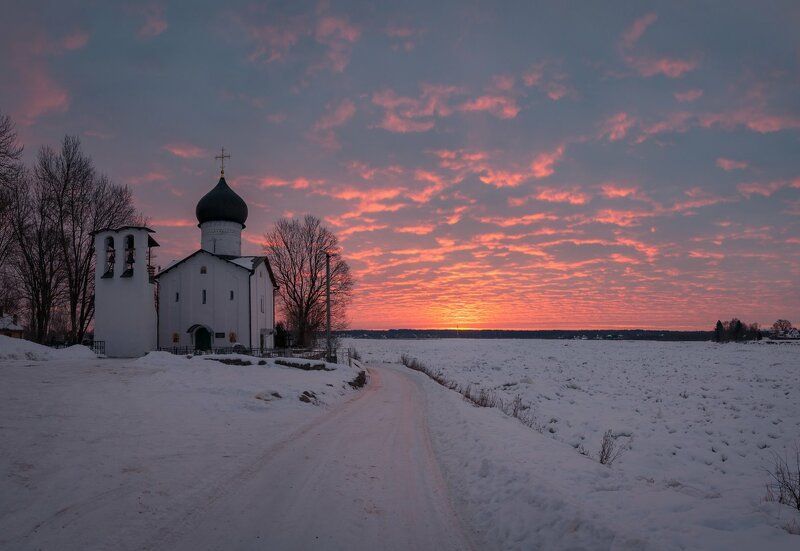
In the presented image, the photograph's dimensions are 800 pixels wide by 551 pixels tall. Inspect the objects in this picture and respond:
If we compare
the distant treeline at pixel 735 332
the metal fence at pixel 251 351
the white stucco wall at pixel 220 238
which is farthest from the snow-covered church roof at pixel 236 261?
the distant treeline at pixel 735 332

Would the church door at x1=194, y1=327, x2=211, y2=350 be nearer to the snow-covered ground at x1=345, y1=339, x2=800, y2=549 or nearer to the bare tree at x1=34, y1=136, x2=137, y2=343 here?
the bare tree at x1=34, y1=136, x2=137, y2=343

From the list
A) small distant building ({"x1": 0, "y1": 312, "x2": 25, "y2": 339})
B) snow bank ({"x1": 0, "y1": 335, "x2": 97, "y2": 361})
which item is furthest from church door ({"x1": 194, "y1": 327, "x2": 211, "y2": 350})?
small distant building ({"x1": 0, "y1": 312, "x2": 25, "y2": 339})

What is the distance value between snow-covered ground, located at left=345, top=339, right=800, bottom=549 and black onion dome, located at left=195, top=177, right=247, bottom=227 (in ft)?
82.8

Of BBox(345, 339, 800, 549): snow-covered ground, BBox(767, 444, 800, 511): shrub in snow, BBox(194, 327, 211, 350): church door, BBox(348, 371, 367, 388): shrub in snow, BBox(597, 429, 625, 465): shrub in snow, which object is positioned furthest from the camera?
BBox(194, 327, 211, 350): church door

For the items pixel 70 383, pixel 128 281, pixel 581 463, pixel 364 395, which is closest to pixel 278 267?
pixel 128 281

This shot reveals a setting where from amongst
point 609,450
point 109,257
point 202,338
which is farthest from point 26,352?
point 609,450

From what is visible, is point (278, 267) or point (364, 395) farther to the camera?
point (278, 267)

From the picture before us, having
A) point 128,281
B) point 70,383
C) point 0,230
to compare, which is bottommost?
point 70,383

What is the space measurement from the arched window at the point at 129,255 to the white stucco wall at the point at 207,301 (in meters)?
4.76

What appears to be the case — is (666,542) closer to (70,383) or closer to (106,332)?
(70,383)

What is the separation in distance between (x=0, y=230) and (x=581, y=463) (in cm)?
3468

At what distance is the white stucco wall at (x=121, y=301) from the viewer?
99.5 feet

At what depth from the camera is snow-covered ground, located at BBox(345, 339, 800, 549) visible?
202 inches

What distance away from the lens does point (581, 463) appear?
8141mm
